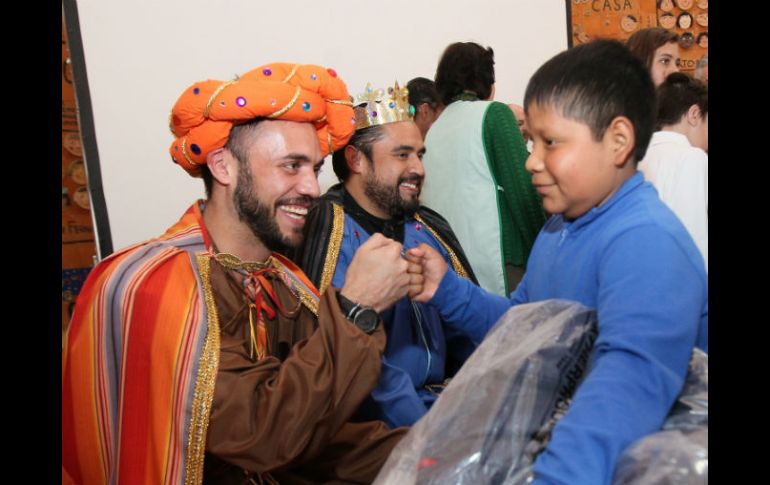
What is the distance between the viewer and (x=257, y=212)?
1903 mm

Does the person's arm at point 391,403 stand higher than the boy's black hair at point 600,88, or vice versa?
the boy's black hair at point 600,88

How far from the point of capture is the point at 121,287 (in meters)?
1.67

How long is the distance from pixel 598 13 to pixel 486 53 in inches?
69.5

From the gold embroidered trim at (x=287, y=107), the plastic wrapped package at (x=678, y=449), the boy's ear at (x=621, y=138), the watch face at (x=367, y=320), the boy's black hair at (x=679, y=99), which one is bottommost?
the watch face at (x=367, y=320)

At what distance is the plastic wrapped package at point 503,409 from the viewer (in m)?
0.96

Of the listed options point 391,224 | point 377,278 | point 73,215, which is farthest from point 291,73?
point 73,215

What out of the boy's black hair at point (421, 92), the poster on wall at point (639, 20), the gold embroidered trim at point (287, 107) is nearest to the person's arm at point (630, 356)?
the gold embroidered trim at point (287, 107)

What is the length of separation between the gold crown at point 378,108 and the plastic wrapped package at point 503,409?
196cm

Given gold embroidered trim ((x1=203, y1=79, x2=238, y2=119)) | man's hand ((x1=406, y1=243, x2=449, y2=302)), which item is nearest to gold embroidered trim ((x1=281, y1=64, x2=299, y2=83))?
gold embroidered trim ((x1=203, y1=79, x2=238, y2=119))

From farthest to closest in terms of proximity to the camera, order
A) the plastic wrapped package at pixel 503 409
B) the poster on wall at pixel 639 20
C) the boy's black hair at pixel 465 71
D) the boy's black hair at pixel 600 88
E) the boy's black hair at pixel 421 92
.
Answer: the poster on wall at pixel 639 20 < the boy's black hair at pixel 421 92 < the boy's black hair at pixel 465 71 < the boy's black hair at pixel 600 88 < the plastic wrapped package at pixel 503 409

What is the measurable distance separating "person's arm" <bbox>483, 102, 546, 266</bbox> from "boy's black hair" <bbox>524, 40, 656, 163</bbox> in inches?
72.6

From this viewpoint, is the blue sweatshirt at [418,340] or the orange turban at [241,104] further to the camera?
the blue sweatshirt at [418,340]

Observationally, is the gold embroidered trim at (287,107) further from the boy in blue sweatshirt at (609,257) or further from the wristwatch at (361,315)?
the boy in blue sweatshirt at (609,257)
